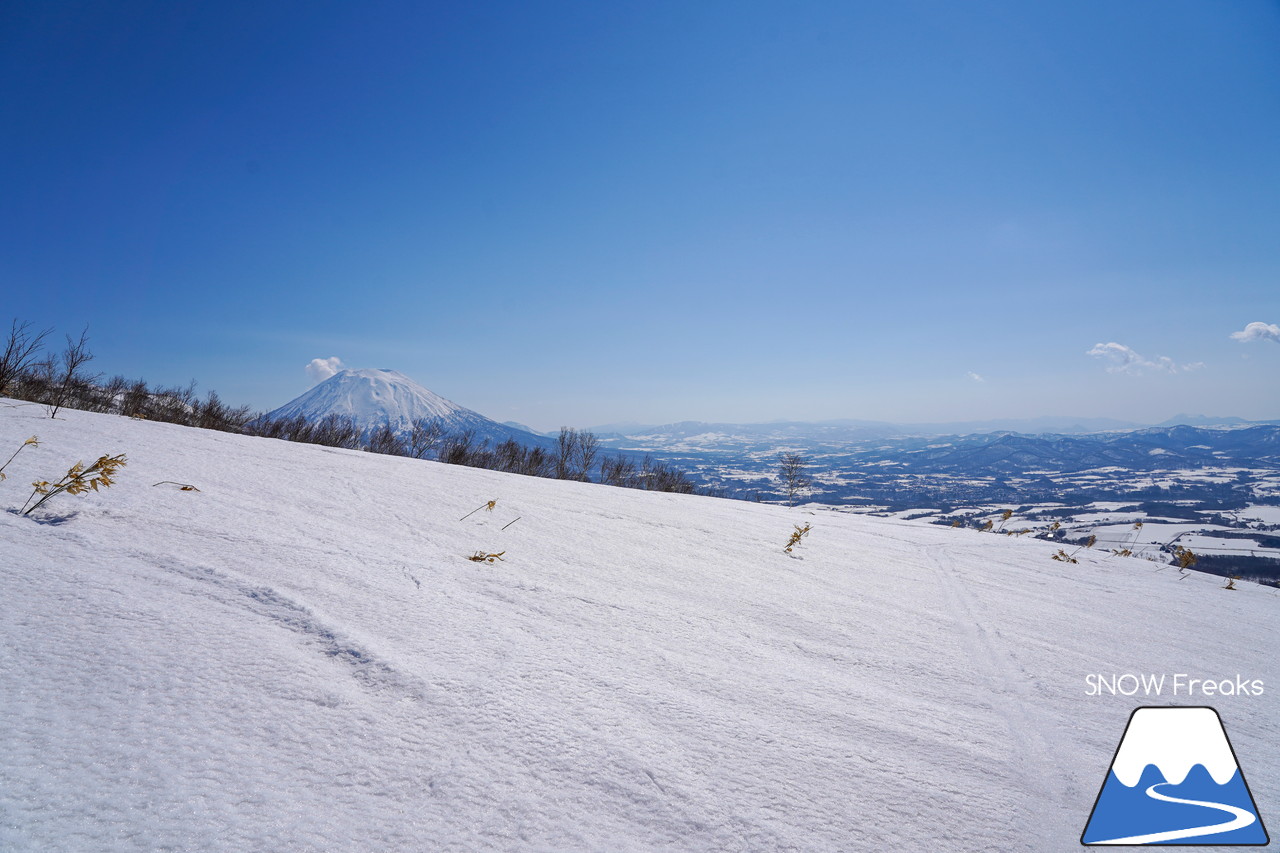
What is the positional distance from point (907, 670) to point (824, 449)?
670ft

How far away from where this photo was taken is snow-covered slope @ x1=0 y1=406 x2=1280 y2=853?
81 centimetres

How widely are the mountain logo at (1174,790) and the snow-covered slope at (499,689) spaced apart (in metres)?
0.05

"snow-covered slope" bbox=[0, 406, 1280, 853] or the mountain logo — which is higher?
"snow-covered slope" bbox=[0, 406, 1280, 853]

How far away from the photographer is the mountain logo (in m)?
1.08

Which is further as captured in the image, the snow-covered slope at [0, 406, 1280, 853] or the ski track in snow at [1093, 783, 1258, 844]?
the ski track in snow at [1093, 783, 1258, 844]

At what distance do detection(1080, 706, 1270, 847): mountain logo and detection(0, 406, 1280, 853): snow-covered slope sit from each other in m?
0.05

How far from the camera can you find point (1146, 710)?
1.55 m

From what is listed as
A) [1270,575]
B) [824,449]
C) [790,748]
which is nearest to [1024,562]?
[790,748]

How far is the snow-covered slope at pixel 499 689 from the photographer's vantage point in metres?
0.81

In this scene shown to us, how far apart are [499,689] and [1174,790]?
1.75 meters

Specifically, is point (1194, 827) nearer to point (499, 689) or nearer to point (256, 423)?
point (499, 689)

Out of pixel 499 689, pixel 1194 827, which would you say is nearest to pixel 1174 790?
pixel 1194 827

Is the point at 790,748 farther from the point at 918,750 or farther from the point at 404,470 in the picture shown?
the point at 404,470

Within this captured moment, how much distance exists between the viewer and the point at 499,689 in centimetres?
117
